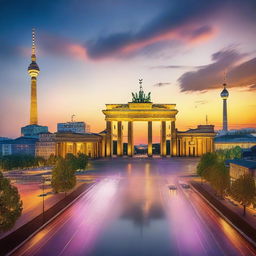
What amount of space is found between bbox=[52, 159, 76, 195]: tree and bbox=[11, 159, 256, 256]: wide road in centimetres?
384

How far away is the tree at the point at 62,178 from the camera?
1964 inches

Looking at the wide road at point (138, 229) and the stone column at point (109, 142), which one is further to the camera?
the stone column at point (109, 142)

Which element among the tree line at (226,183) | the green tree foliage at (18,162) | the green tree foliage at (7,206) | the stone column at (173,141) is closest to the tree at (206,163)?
the tree line at (226,183)

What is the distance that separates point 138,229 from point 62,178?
903 inches

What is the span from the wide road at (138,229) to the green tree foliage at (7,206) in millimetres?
2963

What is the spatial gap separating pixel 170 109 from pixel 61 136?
53147mm

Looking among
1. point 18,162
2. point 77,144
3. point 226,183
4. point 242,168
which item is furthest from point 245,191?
point 77,144

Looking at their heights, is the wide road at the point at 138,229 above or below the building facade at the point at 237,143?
below

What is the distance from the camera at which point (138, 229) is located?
3225cm

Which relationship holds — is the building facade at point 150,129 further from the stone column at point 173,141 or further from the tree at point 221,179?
the tree at point 221,179

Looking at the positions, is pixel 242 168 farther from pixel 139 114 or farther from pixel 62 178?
pixel 139 114

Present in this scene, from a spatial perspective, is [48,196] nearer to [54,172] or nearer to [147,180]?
[54,172]

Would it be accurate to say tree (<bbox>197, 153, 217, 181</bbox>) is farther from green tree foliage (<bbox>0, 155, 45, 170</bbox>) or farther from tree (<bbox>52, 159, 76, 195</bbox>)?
green tree foliage (<bbox>0, 155, 45, 170</bbox>)

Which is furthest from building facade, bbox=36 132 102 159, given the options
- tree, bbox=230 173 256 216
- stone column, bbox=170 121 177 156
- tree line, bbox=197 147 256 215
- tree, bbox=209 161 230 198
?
tree, bbox=230 173 256 216
